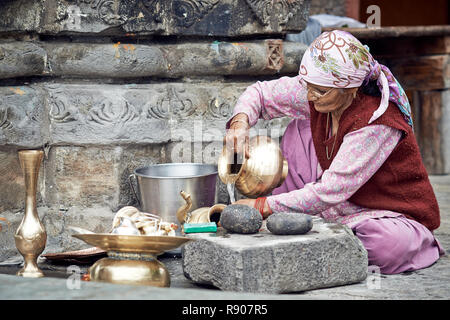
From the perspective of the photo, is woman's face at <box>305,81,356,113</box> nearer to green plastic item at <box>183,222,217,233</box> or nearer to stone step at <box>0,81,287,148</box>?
green plastic item at <box>183,222,217,233</box>

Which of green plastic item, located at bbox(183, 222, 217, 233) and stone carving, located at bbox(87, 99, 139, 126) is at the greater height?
stone carving, located at bbox(87, 99, 139, 126)

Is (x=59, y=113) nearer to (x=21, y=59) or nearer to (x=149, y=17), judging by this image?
(x=21, y=59)

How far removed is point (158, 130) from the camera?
3.69 m

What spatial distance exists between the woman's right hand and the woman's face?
40 cm

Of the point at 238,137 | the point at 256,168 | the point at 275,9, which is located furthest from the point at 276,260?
the point at 275,9

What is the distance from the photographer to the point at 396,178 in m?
3.15

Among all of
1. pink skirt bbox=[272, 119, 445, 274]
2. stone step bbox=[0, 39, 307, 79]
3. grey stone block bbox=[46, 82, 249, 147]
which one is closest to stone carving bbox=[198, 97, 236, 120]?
grey stone block bbox=[46, 82, 249, 147]

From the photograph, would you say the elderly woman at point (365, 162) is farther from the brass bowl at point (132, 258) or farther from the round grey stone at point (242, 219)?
the brass bowl at point (132, 258)

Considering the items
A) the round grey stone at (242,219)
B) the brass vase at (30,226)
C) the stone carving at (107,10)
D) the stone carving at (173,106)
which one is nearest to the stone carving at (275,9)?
the stone carving at (173,106)

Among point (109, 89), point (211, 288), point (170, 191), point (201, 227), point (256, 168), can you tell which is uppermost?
point (109, 89)

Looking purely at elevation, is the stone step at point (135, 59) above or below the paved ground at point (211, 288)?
above

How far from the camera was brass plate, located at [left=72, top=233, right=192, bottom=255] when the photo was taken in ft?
8.42

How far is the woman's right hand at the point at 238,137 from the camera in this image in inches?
132

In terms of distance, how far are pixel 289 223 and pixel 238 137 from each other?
666 mm
